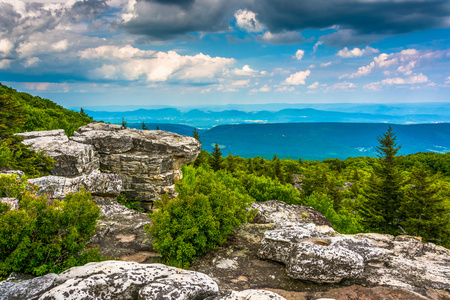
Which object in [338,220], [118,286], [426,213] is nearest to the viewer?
[118,286]

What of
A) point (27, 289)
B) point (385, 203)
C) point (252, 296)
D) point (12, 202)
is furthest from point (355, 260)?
point (385, 203)

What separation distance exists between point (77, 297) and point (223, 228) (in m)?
6.80

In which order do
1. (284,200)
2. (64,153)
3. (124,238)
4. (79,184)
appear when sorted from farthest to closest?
1. (284,200)
2. (64,153)
3. (79,184)
4. (124,238)

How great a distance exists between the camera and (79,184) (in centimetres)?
2030

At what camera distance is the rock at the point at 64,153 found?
20.5 m

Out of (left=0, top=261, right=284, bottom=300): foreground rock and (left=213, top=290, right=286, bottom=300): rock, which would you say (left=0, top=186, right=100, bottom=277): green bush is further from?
(left=213, top=290, right=286, bottom=300): rock

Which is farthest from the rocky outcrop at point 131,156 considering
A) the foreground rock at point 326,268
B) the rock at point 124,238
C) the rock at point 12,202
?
the foreground rock at point 326,268

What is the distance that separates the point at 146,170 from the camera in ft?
84.5

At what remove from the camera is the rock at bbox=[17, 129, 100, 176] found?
20484 mm

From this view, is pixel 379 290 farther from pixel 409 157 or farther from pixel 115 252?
pixel 409 157

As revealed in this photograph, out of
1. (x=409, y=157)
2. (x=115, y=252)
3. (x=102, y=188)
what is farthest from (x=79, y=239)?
(x=409, y=157)

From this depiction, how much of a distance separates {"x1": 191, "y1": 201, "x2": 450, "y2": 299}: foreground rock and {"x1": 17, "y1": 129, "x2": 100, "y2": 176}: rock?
50.6ft

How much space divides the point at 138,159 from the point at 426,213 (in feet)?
98.2

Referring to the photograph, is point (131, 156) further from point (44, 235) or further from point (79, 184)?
point (44, 235)
